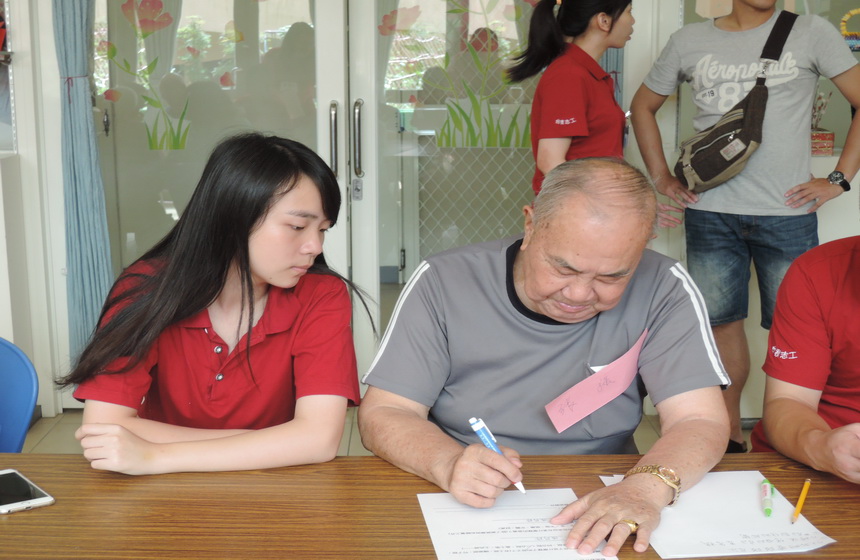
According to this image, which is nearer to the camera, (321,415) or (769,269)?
(321,415)

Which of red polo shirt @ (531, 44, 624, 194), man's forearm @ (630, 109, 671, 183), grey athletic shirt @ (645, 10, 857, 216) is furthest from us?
man's forearm @ (630, 109, 671, 183)

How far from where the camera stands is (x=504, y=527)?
48.9 inches

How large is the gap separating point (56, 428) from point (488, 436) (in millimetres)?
Result: 2803

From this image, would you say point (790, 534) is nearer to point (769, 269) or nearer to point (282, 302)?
point (282, 302)

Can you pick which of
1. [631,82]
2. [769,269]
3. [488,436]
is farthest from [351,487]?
[631,82]

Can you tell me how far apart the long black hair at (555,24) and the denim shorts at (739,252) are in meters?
0.76

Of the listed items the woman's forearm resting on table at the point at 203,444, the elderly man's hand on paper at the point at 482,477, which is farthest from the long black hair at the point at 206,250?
Result: the elderly man's hand on paper at the point at 482,477

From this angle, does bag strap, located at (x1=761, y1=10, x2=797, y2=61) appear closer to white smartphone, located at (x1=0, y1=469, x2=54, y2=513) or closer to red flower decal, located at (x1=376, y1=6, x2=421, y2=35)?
red flower decal, located at (x1=376, y1=6, x2=421, y2=35)

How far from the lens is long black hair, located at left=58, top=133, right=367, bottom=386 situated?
5.39 ft

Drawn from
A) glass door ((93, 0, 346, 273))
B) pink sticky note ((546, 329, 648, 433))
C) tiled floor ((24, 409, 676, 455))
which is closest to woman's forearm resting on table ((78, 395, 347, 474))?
pink sticky note ((546, 329, 648, 433))

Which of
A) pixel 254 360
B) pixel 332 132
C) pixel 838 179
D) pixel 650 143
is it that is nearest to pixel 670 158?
pixel 650 143

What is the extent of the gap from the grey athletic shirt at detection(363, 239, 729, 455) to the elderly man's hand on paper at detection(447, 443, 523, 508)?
0.34 m

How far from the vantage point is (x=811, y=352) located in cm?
168

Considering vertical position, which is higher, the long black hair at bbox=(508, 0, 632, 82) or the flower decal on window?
the flower decal on window
